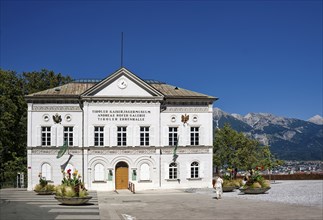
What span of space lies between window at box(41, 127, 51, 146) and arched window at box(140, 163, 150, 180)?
876 cm

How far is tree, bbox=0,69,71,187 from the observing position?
172ft

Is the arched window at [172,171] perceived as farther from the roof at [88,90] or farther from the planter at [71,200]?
the planter at [71,200]

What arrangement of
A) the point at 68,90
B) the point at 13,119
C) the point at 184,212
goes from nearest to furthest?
1. the point at 184,212
2. the point at 68,90
3. the point at 13,119

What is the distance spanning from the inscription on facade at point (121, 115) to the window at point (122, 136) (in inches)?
37.1

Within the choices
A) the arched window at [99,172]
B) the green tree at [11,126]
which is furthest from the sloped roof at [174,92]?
the green tree at [11,126]

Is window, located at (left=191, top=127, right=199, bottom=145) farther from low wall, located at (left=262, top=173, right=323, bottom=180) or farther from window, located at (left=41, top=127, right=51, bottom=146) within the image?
low wall, located at (left=262, top=173, right=323, bottom=180)

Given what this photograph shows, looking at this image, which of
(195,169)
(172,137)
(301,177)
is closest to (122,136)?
(172,137)

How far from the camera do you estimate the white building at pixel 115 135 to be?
43312 mm

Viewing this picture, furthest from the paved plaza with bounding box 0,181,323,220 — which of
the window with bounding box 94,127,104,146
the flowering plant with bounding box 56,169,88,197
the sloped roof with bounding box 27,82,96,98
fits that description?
the sloped roof with bounding box 27,82,96,98

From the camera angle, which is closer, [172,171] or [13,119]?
[172,171]

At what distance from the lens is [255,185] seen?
1341 inches

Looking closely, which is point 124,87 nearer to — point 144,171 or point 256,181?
point 144,171

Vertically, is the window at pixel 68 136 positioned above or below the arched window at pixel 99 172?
above

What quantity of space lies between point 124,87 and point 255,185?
1609cm
